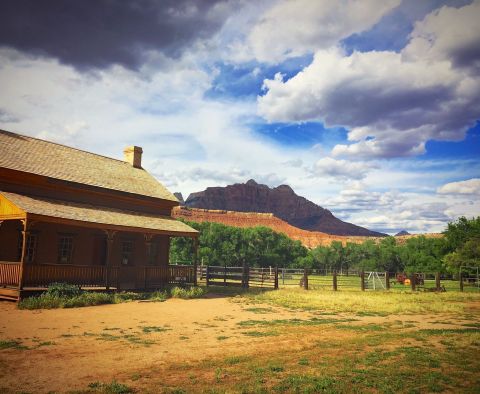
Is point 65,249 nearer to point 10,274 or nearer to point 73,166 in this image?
point 10,274

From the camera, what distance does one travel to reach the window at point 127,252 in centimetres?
2297

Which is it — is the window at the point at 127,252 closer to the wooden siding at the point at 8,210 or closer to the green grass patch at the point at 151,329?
the wooden siding at the point at 8,210

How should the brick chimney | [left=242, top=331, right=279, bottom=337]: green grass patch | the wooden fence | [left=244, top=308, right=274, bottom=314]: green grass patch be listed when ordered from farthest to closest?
the brick chimney
the wooden fence
[left=244, top=308, right=274, bottom=314]: green grass patch
[left=242, top=331, right=279, bottom=337]: green grass patch

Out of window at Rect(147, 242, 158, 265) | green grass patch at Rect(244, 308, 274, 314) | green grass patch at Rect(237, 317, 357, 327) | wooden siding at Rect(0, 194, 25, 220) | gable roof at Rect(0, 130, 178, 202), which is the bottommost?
Answer: green grass patch at Rect(244, 308, 274, 314)

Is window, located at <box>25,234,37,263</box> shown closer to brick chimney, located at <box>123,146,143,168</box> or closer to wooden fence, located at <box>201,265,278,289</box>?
brick chimney, located at <box>123,146,143,168</box>

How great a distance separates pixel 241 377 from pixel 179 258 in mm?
38755

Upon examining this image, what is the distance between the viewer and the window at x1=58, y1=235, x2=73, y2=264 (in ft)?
64.5

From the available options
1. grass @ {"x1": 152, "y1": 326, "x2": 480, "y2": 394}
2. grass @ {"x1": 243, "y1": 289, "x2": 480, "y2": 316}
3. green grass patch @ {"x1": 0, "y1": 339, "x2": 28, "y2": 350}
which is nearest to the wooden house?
grass @ {"x1": 243, "y1": 289, "x2": 480, "y2": 316}

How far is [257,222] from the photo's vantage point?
13662 cm

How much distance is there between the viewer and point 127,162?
29.2 m

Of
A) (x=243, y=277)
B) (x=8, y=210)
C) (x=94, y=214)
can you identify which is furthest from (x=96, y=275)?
(x=243, y=277)

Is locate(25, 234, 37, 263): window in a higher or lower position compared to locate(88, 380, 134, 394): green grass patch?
higher

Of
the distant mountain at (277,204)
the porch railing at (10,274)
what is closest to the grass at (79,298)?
the porch railing at (10,274)

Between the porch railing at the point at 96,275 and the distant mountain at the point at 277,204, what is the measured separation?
476 feet
